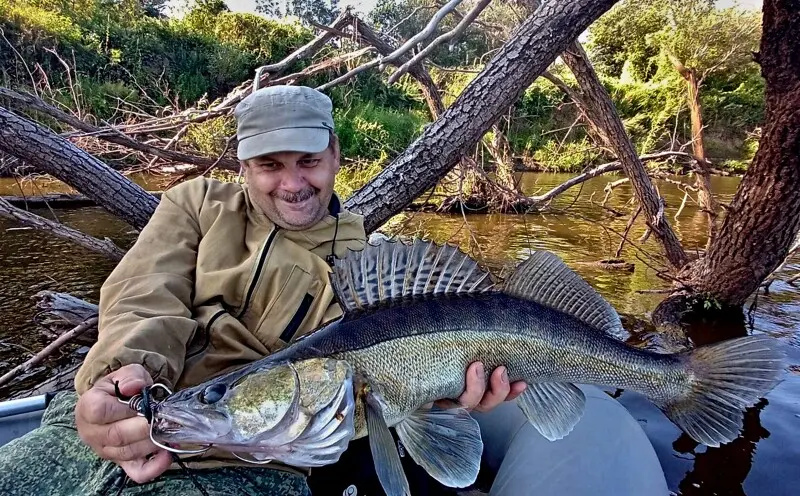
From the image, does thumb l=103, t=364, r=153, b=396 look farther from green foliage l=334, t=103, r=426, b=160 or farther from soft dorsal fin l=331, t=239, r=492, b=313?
green foliage l=334, t=103, r=426, b=160

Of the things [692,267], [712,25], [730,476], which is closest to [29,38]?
[692,267]

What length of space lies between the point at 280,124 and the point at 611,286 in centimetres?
578

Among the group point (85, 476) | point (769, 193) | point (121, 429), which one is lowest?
point (85, 476)

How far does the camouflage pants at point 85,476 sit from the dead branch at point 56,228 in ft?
6.49

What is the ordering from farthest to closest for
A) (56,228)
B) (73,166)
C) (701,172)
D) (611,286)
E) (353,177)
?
(353,177)
(611,286)
(701,172)
(56,228)
(73,166)

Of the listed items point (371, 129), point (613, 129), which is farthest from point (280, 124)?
point (371, 129)

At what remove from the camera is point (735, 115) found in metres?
20.2

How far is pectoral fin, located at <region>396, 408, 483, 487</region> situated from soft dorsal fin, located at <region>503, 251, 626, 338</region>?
1.83ft

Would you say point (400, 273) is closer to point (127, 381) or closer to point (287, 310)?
point (287, 310)

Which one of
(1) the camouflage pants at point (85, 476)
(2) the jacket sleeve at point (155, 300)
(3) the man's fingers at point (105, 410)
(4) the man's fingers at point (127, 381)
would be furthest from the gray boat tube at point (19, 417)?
(3) the man's fingers at point (105, 410)

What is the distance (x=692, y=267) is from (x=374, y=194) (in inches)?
142

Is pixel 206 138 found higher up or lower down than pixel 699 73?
lower down

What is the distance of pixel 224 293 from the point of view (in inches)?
88.9

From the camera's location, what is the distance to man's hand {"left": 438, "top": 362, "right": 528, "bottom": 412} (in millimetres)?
2006
